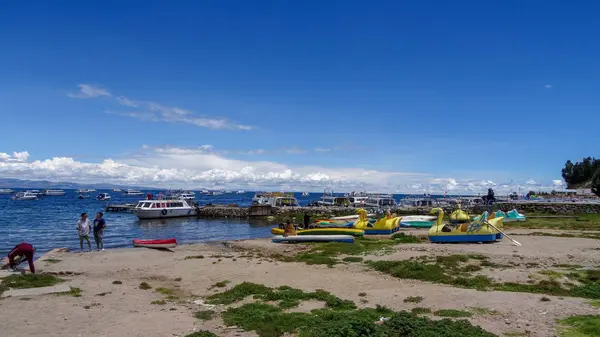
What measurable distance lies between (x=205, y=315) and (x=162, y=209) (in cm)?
5843

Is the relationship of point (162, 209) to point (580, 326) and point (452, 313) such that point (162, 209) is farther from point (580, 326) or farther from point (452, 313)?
point (580, 326)

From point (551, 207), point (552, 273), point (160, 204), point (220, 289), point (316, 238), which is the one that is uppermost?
point (551, 207)

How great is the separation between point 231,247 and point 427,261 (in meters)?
16.4

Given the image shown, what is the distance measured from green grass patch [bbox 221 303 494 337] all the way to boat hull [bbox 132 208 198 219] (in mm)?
57027

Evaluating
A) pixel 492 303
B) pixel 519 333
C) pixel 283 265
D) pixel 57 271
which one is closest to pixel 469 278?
pixel 492 303

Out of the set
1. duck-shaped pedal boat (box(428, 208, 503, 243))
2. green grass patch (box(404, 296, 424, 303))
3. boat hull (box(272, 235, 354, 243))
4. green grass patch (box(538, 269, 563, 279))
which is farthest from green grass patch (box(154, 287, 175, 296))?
duck-shaped pedal boat (box(428, 208, 503, 243))

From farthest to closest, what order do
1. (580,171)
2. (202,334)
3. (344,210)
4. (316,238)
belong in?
(580,171)
(344,210)
(316,238)
(202,334)

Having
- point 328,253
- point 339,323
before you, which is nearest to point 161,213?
point 328,253

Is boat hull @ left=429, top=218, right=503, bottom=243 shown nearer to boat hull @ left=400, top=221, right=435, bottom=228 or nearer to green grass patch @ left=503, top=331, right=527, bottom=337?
boat hull @ left=400, top=221, right=435, bottom=228

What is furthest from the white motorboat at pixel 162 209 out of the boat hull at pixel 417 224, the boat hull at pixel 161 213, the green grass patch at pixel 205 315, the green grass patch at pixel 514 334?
the green grass patch at pixel 514 334

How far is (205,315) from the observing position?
1229cm

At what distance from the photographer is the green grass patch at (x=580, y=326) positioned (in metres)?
9.74

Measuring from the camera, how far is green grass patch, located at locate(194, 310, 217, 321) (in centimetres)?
1202

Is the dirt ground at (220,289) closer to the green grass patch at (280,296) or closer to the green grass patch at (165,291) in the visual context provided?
the green grass patch at (165,291)
